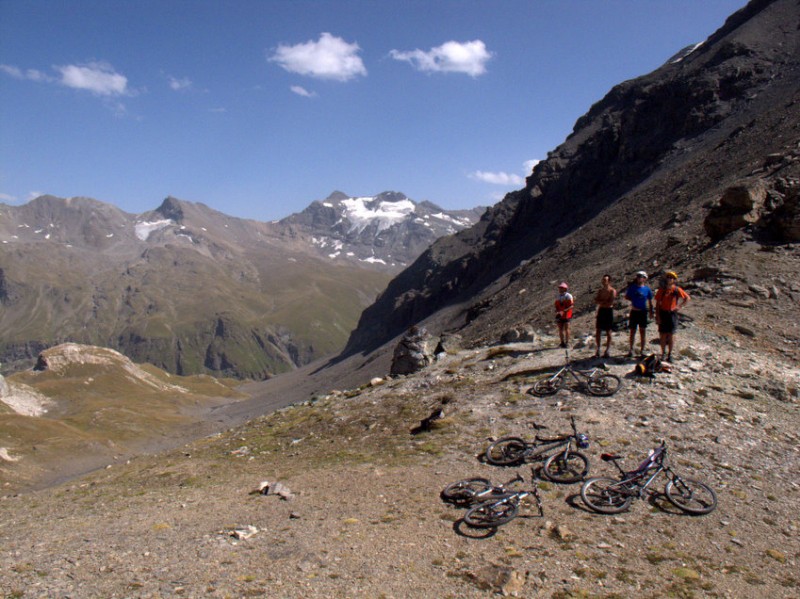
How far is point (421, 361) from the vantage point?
3606cm

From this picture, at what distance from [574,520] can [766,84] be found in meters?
93.2

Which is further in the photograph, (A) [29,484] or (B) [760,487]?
(A) [29,484]

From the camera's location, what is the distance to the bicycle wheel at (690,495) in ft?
42.1

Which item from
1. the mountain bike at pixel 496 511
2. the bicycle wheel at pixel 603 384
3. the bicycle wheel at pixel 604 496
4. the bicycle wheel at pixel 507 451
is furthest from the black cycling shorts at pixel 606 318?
the mountain bike at pixel 496 511

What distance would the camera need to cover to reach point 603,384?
19594 mm

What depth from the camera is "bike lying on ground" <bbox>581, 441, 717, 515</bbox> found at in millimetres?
12891

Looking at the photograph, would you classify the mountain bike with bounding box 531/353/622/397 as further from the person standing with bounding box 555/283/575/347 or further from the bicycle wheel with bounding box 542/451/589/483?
the bicycle wheel with bounding box 542/451/589/483

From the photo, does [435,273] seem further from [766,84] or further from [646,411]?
[646,411]

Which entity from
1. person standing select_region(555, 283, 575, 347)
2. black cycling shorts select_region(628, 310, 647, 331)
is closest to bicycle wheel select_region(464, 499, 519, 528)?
black cycling shorts select_region(628, 310, 647, 331)

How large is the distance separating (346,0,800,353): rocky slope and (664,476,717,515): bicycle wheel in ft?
77.5

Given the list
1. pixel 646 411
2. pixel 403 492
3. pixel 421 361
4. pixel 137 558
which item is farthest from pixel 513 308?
pixel 137 558

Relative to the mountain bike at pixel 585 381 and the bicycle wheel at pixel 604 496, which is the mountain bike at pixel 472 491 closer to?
the bicycle wheel at pixel 604 496

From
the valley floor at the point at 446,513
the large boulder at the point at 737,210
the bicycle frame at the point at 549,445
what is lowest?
the valley floor at the point at 446,513

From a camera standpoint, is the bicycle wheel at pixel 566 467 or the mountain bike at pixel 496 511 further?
the bicycle wheel at pixel 566 467
